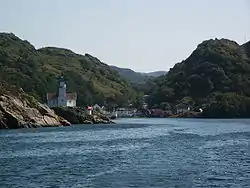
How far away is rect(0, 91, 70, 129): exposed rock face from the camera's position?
130 meters

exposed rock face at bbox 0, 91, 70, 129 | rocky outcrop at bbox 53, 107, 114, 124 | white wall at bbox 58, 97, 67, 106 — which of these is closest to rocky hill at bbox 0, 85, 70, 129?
exposed rock face at bbox 0, 91, 70, 129

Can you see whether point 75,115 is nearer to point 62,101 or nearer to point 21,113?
point 62,101

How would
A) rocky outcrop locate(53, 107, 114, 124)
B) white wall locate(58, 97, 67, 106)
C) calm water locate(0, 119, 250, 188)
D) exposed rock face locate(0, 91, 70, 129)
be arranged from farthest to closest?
1. white wall locate(58, 97, 67, 106)
2. rocky outcrop locate(53, 107, 114, 124)
3. exposed rock face locate(0, 91, 70, 129)
4. calm water locate(0, 119, 250, 188)

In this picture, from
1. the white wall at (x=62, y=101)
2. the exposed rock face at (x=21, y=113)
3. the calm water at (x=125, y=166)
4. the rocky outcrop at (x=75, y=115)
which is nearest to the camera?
the calm water at (x=125, y=166)

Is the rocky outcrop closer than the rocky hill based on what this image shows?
No

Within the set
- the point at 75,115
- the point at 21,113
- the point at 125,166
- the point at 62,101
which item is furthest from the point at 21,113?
the point at 125,166

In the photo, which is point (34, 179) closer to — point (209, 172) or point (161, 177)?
point (161, 177)

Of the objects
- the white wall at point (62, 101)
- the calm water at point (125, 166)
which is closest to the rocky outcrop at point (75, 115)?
the white wall at point (62, 101)

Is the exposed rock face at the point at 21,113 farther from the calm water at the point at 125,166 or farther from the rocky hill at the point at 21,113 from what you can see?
the calm water at the point at 125,166

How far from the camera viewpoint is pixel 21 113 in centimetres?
13425

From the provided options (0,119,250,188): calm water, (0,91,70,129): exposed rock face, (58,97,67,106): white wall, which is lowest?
(0,119,250,188): calm water

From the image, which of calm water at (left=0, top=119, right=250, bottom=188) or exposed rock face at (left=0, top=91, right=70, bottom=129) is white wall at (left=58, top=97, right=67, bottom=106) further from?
calm water at (left=0, top=119, right=250, bottom=188)

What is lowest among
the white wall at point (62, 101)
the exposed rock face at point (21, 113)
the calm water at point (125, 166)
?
the calm water at point (125, 166)

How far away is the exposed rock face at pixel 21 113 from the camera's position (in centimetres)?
12975
